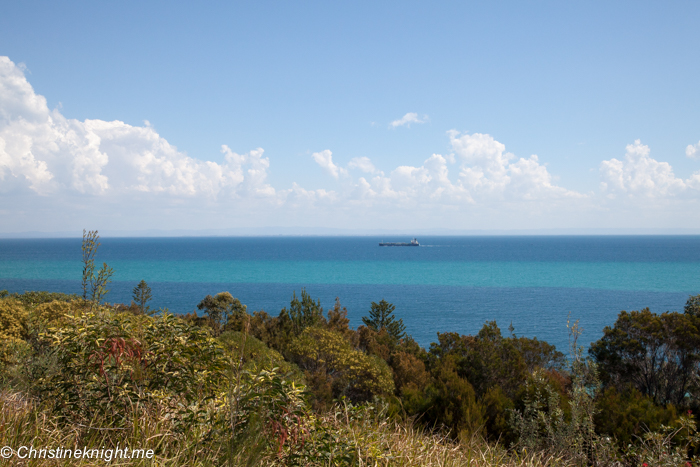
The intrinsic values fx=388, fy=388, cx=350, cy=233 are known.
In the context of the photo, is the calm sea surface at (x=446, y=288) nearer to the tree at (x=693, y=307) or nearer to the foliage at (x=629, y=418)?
the tree at (x=693, y=307)

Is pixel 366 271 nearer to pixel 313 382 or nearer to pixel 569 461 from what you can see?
pixel 313 382

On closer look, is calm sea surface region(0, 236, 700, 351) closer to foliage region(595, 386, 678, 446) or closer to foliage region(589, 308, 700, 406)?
foliage region(589, 308, 700, 406)

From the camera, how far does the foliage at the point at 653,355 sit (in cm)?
1491

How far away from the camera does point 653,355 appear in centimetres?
1577

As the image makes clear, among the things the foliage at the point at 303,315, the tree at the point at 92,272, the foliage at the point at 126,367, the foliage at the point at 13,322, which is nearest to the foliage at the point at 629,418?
the foliage at the point at 126,367

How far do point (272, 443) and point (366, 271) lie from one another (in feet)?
343

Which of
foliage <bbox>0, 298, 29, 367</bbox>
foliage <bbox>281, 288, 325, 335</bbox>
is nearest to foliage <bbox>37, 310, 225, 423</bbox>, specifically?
foliage <bbox>0, 298, 29, 367</bbox>

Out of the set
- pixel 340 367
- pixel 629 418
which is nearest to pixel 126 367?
pixel 629 418

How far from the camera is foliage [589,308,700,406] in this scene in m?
14.9

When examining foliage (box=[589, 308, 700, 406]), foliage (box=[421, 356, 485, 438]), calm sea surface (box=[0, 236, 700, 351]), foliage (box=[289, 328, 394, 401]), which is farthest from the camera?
calm sea surface (box=[0, 236, 700, 351])

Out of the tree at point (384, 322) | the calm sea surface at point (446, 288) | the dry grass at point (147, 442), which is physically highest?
the dry grass at point (147, 442)

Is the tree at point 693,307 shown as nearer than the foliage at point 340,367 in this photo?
No

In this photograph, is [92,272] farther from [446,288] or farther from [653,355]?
[446,288]

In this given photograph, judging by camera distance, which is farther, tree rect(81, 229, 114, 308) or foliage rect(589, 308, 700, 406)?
foliage rect(589, 308, 700, 406)
